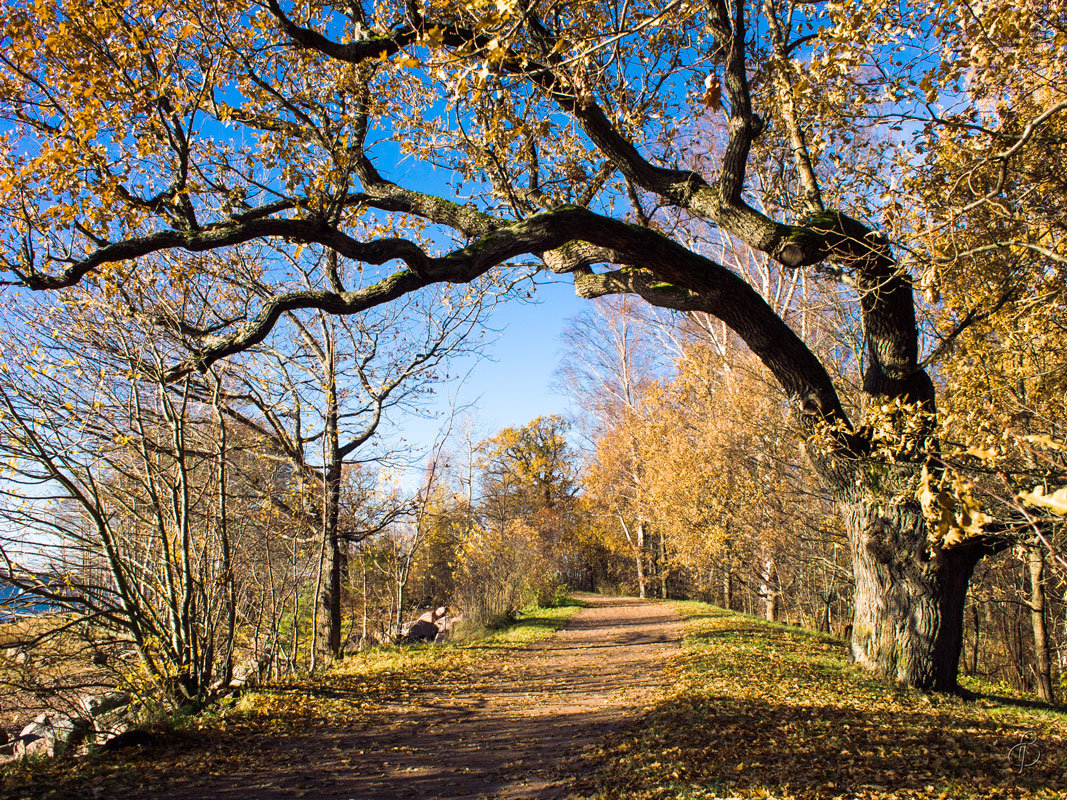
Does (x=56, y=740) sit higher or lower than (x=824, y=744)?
higher

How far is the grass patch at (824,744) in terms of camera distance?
3.66 meters

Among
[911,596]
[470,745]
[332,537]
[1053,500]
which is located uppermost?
[1053,500]

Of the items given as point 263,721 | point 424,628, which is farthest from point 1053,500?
point 424,628

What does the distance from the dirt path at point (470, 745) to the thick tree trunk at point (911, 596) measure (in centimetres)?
268

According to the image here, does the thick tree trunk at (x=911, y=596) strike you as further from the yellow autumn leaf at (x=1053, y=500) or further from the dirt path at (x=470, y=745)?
the yellow autumn leaf at (x=1053, y=500)

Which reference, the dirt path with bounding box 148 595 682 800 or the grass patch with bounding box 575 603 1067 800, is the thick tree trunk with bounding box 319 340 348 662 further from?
the grass patch with bounding box 575 603 1067 800

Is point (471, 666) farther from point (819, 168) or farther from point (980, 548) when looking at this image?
point (819, 168)

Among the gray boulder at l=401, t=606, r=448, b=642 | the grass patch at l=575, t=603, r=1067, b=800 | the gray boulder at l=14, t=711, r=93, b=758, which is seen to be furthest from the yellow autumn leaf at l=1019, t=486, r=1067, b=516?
the gray boulder at l=401, t=606, r=448, b=642

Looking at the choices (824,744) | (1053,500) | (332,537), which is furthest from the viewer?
(332,537)

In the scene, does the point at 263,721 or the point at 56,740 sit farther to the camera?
the point at 263,721

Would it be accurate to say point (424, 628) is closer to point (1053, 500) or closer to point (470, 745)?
point (470, 745)

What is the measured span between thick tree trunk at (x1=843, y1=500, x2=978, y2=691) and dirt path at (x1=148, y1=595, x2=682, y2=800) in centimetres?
268

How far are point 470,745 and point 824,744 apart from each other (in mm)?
2928

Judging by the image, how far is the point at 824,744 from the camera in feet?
14.4
